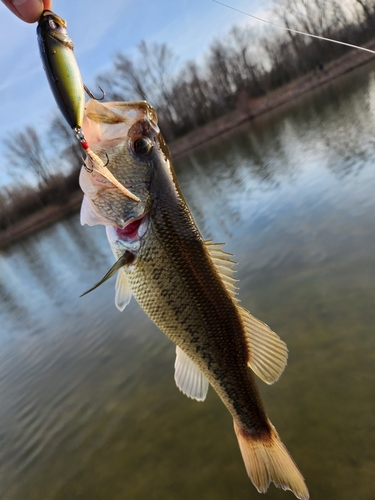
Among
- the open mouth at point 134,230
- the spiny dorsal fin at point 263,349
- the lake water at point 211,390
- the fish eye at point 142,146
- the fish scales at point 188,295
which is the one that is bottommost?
the lake water at point 211,390

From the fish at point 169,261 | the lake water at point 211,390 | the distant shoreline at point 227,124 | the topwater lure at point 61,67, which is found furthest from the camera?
the distant shoreline at point 227,124

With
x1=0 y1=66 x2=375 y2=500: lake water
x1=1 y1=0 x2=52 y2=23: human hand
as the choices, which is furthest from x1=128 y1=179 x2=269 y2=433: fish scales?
x1=0 y1=66 x2=375 y2=500: lake water

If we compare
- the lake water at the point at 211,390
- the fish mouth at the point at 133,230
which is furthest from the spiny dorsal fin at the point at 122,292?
the lake water at the point at 211,390

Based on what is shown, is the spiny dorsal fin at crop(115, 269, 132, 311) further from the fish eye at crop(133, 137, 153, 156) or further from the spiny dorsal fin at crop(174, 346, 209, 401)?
the fish eye at crop(133, 137, 153, 156)

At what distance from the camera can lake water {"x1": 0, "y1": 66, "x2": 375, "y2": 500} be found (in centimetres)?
296

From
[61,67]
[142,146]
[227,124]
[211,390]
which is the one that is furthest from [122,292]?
[227,124]

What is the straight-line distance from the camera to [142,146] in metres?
1.76

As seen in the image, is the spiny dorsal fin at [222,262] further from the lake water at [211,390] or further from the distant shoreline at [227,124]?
the distant shoreline at [227,124]

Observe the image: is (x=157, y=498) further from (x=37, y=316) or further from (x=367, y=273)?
(x=37, y=316)

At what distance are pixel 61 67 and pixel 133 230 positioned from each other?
82cm

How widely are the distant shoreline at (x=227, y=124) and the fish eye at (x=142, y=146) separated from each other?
107 ft

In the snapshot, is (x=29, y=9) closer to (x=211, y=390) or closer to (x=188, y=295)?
(x=188, y=295)

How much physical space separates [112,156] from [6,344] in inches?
306

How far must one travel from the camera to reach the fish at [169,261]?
1.75 metres
